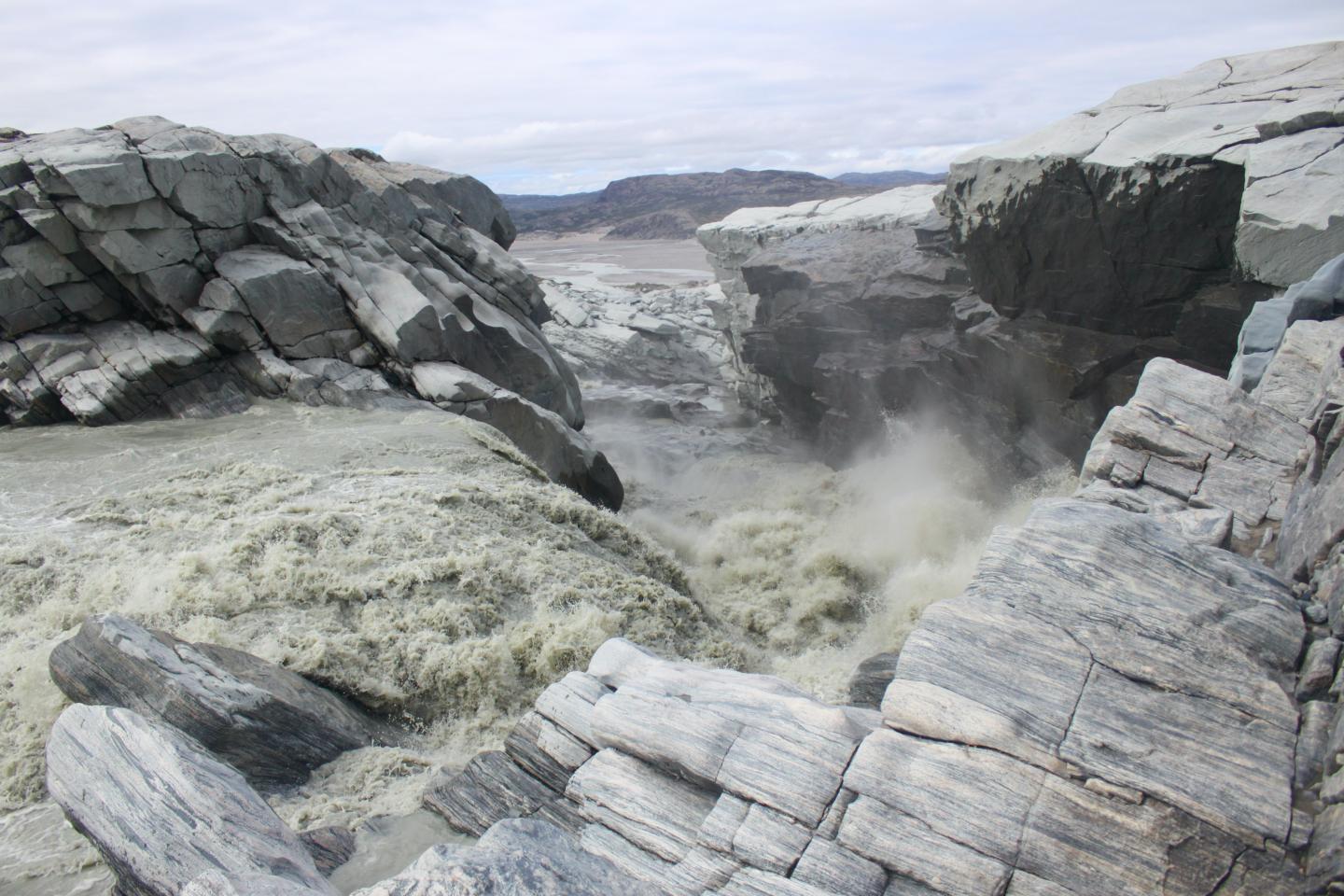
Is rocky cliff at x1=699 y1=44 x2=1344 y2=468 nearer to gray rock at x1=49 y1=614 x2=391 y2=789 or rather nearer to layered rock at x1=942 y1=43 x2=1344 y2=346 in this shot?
layered rock at x1=942 y1=43 x2=1344 y2=346

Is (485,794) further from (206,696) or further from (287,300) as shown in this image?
(287,300)

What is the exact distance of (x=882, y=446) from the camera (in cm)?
1605

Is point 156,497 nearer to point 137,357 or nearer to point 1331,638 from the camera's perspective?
point 137,357

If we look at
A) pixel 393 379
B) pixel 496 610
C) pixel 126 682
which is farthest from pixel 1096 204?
pixel 126 682

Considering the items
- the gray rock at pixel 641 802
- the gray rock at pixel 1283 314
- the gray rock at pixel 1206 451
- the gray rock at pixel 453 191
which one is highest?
the gray rock at pixel 453 191

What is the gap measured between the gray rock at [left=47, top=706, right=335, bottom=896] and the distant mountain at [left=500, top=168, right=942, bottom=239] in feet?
190

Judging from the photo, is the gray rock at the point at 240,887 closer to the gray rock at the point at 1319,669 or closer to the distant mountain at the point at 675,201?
the gray rock at the point at 1319,669

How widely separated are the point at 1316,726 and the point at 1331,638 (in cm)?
53

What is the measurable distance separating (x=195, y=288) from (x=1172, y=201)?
13414mm

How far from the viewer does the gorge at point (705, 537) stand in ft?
12.6

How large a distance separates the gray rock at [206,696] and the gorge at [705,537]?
3 cm

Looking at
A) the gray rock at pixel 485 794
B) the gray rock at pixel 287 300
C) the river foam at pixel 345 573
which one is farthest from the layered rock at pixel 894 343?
the gray rock at pixel 485 794

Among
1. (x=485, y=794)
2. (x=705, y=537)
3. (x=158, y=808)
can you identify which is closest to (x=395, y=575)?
(x=485, y=794)

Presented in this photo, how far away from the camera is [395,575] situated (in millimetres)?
8039
